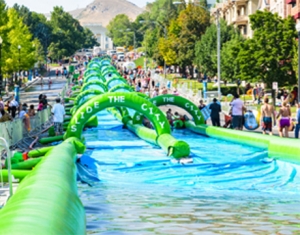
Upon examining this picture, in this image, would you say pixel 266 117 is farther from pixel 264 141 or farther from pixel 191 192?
pixel 191 192

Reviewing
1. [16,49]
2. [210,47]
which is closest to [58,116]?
[210,47]

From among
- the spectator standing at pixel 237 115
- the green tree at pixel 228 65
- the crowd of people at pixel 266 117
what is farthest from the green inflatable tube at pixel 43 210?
the green tree at pixel 228 65

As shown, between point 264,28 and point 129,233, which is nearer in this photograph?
point 129,233

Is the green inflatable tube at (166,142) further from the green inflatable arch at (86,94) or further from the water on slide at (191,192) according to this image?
the green inflatable arch at (86,94)

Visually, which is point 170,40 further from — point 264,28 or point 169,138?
point 169,138

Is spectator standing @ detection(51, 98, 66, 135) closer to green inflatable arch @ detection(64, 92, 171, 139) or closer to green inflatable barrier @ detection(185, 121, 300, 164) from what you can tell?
green inflatable arch @ detection(64, 92, 171, 139)

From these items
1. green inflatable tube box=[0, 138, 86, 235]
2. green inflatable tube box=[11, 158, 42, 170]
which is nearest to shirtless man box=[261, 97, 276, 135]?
green inflatable tube box=[11, 158, 42, 170]

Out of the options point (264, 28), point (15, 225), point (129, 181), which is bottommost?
point (129, 181)

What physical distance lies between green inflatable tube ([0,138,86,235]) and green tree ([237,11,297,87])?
42100 mm

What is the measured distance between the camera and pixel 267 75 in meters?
50.8

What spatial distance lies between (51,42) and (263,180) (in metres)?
157

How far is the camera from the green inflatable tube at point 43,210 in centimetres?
580

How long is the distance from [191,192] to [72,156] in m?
2.83

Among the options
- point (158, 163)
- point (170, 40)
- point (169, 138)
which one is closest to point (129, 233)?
point (158, 163)
